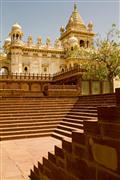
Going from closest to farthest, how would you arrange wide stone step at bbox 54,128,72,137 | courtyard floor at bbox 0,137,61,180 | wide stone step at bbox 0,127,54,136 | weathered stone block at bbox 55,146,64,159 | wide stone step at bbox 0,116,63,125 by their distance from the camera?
weathered stone block at bbox 55,146,64,159 → courtyard floor at bbox 0,137,61,180 → wide stone step at bbox 54,128,72,137 → wide stone step at bbox 0,127,54,136 → wide stone step at bbox 0,116,63,125

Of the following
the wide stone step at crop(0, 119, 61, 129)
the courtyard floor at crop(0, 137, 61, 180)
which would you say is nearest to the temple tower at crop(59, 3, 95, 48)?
the wide stone step at crop(0, 119, 61, 129)

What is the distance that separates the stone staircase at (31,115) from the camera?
1115cm

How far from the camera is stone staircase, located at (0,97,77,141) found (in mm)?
11148

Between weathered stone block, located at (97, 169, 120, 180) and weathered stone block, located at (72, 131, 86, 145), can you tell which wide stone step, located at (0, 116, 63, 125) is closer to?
weathered stone block, located at (72, 131, 86, 145)

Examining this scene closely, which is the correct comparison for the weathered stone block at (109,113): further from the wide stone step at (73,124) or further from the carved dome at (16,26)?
the carved dome at (16,26)

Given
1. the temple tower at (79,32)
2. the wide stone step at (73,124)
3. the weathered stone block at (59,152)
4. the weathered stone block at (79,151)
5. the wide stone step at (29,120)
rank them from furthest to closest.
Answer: the temple tower at (79,32), the wide stone step at (29,120), the wide stone step at (73,124), the weathered stone block at (59,152), the weathered stone block at (79,151)

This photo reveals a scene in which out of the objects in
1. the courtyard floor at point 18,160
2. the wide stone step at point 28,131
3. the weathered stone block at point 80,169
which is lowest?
the courtyard floor at point 18,160

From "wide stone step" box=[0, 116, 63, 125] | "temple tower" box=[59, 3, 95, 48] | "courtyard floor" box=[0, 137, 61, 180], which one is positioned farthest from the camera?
"temple tower" box=[59, 3, 95, 48]

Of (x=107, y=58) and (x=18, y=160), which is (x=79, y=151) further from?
(x=107, y=58)

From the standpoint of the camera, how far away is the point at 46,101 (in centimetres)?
1574

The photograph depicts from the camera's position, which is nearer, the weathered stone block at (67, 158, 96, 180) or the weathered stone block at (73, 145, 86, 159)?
the weathered stone block at (67, 158, 96, 180)

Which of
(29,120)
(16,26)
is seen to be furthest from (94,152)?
(16,26)

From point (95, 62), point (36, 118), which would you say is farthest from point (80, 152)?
point (95, 62)

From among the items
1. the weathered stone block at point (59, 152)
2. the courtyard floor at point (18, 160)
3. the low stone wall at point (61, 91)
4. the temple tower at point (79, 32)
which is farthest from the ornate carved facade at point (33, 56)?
the weathered stone block at point (59, 152)
